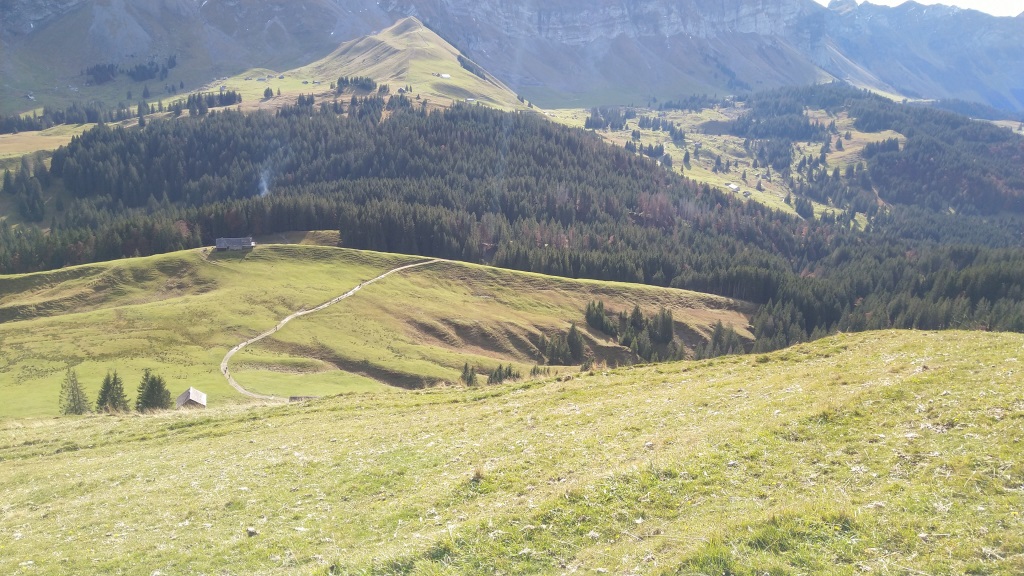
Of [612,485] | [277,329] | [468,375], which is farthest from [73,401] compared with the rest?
[612,485]

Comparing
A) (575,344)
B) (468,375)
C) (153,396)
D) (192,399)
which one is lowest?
(575,344)

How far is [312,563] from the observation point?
17.3m

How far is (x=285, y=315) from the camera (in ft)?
368

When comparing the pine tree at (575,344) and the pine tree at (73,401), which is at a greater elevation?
the pine tree at (73,401)

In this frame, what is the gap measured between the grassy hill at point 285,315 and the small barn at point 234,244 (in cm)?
332

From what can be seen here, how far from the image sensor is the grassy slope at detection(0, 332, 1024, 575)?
48.1ft

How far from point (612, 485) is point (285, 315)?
343 ft

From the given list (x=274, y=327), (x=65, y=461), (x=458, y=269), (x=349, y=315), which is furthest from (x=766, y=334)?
(x=65, y=461)

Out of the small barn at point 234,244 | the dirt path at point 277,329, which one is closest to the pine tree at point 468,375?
the dirt path at point 277,329

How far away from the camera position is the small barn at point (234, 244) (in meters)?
142

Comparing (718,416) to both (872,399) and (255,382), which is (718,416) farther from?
(255,382)

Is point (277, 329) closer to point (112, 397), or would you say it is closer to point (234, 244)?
point (112, 397)

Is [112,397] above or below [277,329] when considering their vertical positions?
above

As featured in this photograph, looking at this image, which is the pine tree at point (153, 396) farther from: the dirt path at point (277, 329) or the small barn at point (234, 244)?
the small barn at point (234, 244)
